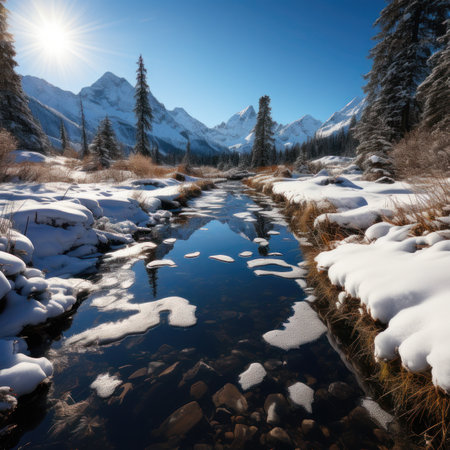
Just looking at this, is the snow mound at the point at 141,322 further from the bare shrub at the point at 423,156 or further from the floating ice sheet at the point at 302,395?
the bare shrub at the point at 423,156

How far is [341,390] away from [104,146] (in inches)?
868

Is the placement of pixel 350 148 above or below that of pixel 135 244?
above

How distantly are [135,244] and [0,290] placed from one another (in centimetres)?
327

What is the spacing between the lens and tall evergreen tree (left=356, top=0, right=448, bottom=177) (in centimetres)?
1100

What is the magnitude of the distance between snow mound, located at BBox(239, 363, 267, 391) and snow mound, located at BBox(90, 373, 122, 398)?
106 centimetres

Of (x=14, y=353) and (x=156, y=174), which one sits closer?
(x=14, y=353)

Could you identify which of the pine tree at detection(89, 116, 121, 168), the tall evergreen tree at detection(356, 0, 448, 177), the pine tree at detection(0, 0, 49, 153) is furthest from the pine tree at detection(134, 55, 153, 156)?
the tall evergreen tree at detection(356, 0, 448, 177)

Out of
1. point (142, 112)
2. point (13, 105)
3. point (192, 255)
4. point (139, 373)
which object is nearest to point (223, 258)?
point (192, 255)

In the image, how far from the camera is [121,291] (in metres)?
3.29

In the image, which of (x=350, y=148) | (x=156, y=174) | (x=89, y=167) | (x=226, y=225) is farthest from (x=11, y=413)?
(x=350, y=148)

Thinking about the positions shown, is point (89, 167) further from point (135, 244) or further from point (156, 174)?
point (135, 244)

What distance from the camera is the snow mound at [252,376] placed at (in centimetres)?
188

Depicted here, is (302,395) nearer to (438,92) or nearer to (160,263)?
(160,263)

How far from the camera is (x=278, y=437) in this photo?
59.2 inches
